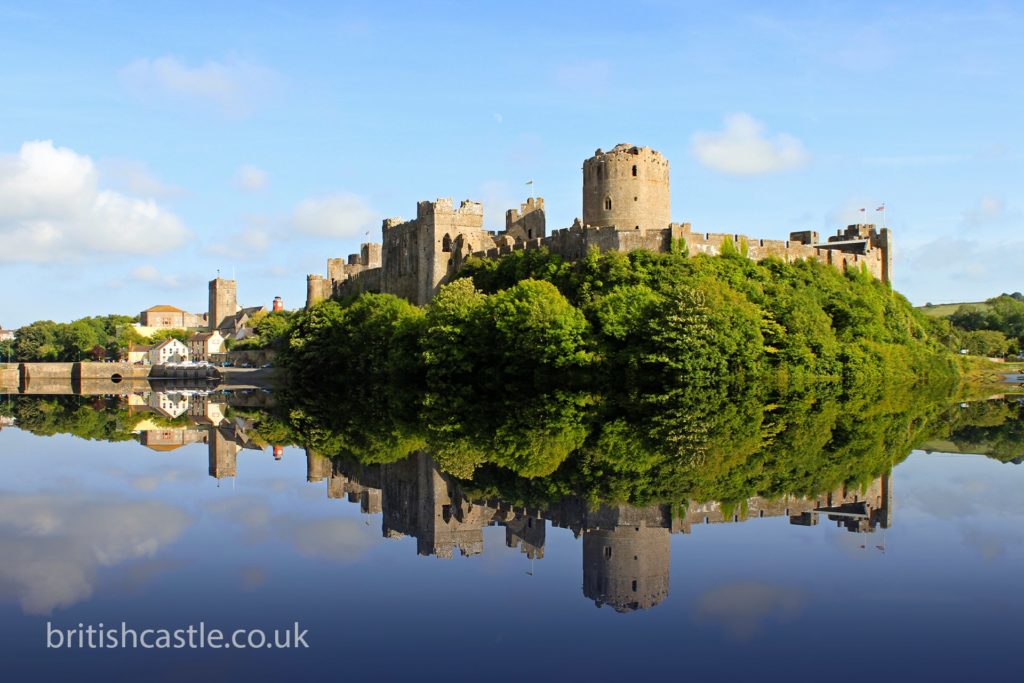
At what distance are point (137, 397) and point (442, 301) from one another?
935 inches

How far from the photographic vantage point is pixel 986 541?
39.5ft

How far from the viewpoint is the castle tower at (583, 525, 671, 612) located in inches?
379

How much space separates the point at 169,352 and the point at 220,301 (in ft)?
131

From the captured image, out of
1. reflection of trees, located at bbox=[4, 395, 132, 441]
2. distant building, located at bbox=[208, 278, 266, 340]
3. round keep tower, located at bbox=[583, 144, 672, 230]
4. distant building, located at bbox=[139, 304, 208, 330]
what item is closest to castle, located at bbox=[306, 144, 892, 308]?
round keep tower, located at bbox=[583, 144, 672, 230]

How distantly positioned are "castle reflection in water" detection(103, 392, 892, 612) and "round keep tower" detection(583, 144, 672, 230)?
3498cm

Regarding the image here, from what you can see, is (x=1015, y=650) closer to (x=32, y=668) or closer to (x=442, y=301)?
(x=32, y=668)

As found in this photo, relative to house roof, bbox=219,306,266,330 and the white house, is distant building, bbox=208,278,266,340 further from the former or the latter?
the white house

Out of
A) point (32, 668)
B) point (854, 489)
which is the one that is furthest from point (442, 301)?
point (32, 668)

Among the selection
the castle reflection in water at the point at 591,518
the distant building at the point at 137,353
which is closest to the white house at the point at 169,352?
the distant building at the point at 137,353

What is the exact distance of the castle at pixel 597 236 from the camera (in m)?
49.6

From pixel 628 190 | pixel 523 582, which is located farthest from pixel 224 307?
pixel 523 582

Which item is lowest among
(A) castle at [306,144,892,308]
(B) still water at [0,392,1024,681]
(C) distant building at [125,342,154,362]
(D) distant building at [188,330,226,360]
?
(B) still water at [0,392,1024,681]

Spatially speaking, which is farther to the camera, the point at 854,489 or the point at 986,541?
the point at 854,489

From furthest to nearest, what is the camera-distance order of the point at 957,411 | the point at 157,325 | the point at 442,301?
the point at 157,325
the point at 442,301
the point at 957,411
